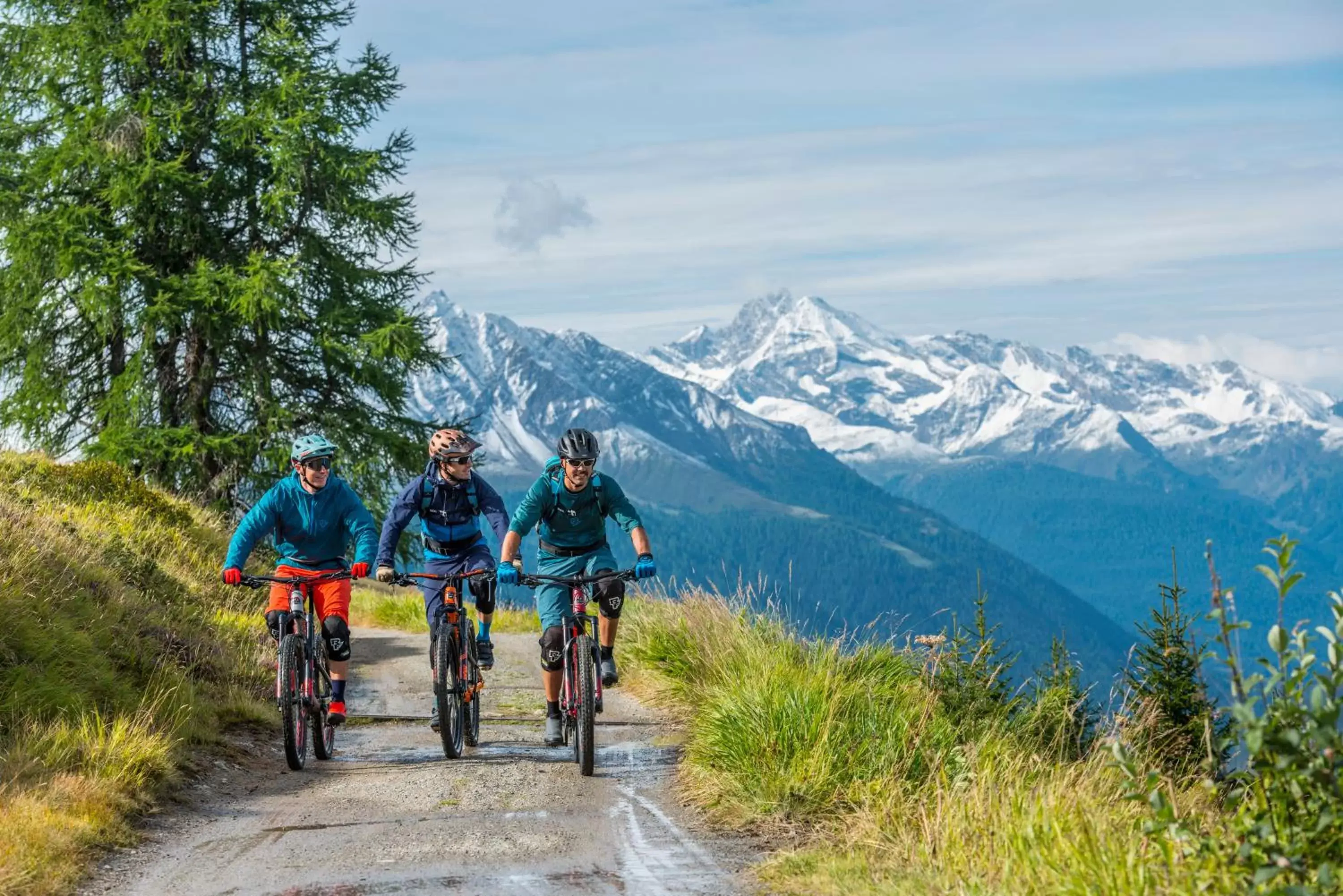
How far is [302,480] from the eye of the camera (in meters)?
9.38

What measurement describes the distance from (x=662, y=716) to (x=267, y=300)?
13.9 metres

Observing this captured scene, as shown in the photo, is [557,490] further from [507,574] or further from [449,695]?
[449,695]

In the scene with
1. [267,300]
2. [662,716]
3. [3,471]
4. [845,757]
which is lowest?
[662,716]

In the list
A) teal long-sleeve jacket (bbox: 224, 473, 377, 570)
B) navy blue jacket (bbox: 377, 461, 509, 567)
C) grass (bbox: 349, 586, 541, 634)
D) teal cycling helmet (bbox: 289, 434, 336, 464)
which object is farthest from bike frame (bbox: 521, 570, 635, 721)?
grass (bbox: 349, 586, 541, 634)

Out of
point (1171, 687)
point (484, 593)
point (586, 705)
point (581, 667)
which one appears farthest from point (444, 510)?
point (1171, 687)

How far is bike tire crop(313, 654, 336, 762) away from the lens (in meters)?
9.30

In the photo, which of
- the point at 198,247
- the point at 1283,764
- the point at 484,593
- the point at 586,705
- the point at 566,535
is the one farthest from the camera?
the point at 198,247

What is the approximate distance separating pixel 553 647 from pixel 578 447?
1.43 m

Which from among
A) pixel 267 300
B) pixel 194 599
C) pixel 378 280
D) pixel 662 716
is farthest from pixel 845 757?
pixel 378 280

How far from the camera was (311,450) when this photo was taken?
9.20 metres

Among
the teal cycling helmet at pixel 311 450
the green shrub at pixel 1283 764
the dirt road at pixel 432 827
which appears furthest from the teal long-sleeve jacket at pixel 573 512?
the green shrub at pixel 1283 764

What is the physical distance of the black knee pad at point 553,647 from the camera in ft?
30.6

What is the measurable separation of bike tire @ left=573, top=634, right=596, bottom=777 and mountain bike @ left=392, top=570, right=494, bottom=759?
999 mm

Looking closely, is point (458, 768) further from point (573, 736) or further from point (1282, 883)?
point (1282, 883)
